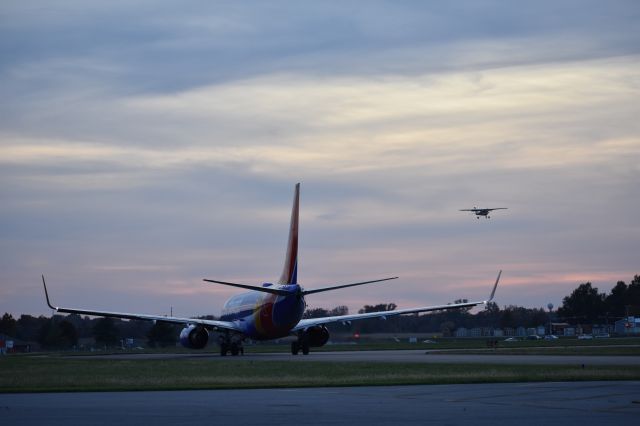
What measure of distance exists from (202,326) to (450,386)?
4155 centimetres

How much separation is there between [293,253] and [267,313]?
181 inches

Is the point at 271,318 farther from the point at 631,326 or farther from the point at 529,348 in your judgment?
the point at 631,326

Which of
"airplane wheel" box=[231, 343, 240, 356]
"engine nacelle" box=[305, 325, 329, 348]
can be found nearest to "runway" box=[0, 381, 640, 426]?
"engine nacelle" box=[305, 325, 329, 348]

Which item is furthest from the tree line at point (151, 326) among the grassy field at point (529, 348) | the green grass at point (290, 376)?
the green grass at point (290, 376)

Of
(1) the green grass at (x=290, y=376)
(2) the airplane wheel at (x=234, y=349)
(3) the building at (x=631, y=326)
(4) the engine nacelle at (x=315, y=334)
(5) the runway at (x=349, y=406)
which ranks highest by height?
(3) the building at (x=631, y=326)

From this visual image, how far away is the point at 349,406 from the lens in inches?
911

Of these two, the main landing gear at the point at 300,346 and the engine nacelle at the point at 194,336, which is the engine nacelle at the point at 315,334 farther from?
the engine nacelle at the point at 194,336

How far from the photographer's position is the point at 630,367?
39219 millimetres

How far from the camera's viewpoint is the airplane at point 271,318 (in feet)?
211

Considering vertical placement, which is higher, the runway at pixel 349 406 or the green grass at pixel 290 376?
the green grass at pixel 290 376

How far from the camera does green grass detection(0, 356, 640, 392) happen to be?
1242 inches

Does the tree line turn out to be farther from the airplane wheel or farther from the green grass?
the green grass

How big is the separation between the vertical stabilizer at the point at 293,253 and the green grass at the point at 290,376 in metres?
20.1

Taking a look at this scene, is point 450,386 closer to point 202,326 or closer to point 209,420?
point 209,420
